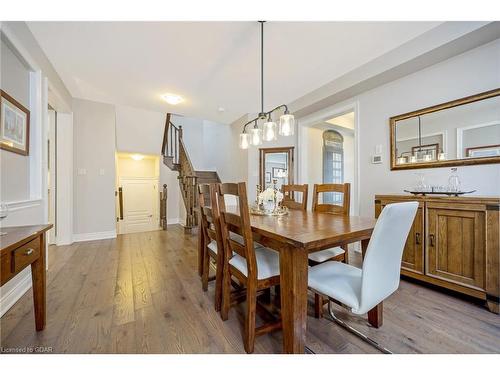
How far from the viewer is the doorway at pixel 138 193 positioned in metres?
5.61

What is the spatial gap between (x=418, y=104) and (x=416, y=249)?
1.55 meters

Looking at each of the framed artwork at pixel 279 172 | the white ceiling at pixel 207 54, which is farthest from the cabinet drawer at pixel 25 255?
the framed artwork at pixel 279 172

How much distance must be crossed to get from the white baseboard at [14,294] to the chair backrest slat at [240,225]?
173cm

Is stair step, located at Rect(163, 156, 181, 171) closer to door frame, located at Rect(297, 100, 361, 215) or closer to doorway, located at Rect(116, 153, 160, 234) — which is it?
doorway, located at Rect(116, 153, 160, 234)

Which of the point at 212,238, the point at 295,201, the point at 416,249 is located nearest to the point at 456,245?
the point at 416,249

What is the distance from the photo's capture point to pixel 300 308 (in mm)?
1064

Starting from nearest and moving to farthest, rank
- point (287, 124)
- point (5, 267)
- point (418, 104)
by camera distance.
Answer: point (5, 267)
point (287, 124)
point (418, 104)

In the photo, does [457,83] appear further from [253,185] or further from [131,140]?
[131,140]

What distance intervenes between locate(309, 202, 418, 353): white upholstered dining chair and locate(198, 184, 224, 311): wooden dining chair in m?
0.69

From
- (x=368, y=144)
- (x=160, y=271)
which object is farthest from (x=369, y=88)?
(x=160, y=271)

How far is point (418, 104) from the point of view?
2.31m

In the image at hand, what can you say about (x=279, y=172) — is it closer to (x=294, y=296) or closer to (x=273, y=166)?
(x=273, y=166)

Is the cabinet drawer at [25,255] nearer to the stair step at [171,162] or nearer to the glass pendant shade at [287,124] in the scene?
the glass pendant shade at [287,124]
